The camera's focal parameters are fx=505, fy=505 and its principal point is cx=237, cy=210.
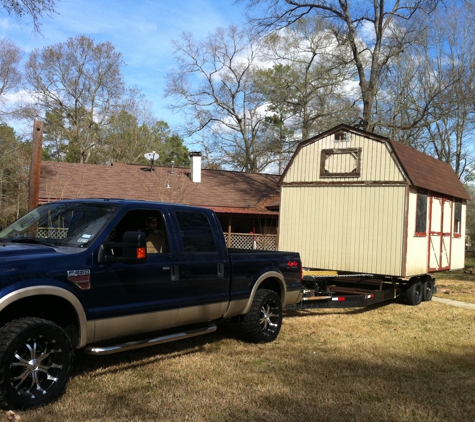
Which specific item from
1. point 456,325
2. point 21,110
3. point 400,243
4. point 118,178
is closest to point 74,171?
point 118,178

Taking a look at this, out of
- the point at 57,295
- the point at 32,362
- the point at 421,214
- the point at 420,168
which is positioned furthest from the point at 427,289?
the point at 32,362

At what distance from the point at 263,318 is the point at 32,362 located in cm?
362

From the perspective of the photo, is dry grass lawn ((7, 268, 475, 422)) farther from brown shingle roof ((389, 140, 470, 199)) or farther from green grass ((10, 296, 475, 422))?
brown shingle roof ((389, 140, 470, 199))

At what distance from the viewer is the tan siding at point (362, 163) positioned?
11.4 meters

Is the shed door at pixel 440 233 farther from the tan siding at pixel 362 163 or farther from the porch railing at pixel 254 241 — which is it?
the porch railing at pixel 254 241

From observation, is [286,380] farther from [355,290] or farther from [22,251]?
[355,290]

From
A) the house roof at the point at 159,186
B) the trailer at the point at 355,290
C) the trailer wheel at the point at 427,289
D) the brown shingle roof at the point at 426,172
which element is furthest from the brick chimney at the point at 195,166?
the trailer wheel at the point at 427,289

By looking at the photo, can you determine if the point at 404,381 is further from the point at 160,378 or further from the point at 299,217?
the point at 299,217

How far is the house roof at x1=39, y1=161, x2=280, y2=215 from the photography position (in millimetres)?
23297

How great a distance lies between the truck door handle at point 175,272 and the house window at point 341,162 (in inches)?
281

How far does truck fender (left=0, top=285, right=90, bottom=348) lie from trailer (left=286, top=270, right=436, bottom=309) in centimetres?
440

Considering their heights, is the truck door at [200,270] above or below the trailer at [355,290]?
above

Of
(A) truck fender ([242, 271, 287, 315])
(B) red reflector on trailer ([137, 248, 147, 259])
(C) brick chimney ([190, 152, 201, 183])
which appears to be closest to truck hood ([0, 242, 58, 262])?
(B) red reflector on trailer ([137, 248, 147, 259])

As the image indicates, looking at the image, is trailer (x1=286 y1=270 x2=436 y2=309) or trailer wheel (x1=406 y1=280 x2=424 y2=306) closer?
trailer (x1=286 y1=270 x2=436 y2=309)
